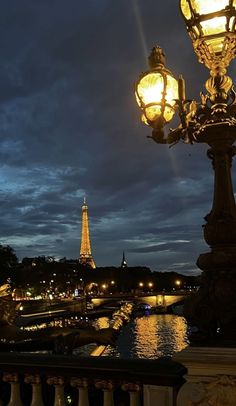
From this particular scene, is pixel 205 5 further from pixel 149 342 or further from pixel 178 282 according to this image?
pixel 178 282

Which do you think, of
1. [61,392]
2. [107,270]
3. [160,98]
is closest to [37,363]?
[61,392]

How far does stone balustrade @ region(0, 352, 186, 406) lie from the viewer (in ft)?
19.0

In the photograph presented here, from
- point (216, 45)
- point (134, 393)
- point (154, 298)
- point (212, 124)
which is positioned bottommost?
point (134, 393)

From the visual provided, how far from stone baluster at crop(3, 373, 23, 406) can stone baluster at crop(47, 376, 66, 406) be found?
516 millimetres

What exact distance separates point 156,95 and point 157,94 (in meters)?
0.02

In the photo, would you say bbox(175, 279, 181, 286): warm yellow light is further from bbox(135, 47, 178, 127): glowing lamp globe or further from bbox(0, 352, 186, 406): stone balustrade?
bbox(0, 352, 186, 406): stone balustrade

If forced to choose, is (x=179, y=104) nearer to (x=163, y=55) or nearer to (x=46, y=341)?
(x=163, y=55)

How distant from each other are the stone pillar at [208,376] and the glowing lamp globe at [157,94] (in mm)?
3210

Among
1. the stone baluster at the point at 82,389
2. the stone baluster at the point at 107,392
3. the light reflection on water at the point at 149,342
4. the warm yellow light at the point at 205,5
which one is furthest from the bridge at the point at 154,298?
the warm yellow light at the point at 205,5

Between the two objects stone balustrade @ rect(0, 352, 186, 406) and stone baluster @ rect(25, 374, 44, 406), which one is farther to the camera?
stone baluster @ rect(25, 374, 44, 406)

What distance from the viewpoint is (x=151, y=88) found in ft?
24.1

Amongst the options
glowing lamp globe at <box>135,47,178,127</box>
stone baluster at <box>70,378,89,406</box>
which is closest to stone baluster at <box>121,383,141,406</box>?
stone baluster at <box>70,378,89,406</box>

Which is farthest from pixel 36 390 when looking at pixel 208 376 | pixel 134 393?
pixel 208 376

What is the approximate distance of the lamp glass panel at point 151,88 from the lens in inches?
286
